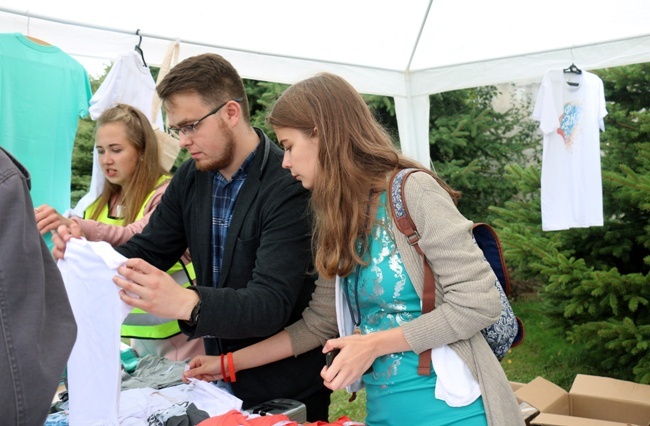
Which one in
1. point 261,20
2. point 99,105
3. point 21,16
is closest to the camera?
point 21,16

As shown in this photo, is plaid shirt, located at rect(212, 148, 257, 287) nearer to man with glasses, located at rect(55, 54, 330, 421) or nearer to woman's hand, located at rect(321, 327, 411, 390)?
man with glasses, located at rect(55, 54, 330, 421)

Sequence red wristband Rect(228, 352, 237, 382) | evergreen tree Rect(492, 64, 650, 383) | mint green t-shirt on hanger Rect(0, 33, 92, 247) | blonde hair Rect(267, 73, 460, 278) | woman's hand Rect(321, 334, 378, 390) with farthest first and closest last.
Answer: evergreen tree Rect(492, 64, 650, 383), mint green t-shirt on hanger Rect(0, 33, 92, 247), red wristband Rect(228, 352, 237, 382), blonde hair Rect(267, 73, 460, 278), woman's hand Rect(321, 334, 378, 390)

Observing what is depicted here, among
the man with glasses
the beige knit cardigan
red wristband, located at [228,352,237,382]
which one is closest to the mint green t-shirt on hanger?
the man with glasses

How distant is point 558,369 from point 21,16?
4.90 metres

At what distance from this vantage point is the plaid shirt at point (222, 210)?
2.16m

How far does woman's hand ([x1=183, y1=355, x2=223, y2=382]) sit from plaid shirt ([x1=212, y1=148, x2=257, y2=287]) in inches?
9.5

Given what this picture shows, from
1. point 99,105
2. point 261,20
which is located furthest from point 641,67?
point 99,105

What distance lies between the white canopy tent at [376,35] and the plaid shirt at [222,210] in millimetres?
1573

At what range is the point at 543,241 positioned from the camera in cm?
519

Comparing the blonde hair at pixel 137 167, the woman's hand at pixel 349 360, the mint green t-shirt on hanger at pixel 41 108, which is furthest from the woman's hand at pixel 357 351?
the mint green t-shirt on hanger at pixel 41 108

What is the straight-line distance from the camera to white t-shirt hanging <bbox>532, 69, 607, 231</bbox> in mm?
4809

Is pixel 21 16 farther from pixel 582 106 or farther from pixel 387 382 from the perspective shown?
pixel 582 106

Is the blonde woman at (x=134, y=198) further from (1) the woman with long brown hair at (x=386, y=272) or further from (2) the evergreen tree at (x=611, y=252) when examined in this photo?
(2) the evergreen tree at (x=611, y=252)

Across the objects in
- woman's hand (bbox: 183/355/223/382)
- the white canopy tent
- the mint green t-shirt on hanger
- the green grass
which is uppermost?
the white canopy tent
